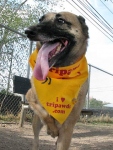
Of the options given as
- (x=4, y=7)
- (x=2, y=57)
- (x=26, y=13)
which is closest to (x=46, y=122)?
(x=2, y=57)

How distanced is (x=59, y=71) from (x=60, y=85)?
219mm

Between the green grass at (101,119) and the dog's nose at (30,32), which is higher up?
the dog's nose at (30,32)

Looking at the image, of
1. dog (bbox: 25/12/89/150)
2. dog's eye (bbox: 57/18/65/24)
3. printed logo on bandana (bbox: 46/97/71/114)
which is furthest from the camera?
printed logo on bandana (bbox: 46/97/71/114)

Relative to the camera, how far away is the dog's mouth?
4.00 m

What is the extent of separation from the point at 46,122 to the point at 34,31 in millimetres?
1156

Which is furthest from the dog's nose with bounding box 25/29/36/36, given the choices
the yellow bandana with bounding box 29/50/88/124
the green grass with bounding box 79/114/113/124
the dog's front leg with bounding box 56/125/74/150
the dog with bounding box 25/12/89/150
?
the green grass with bounding box 79/114/113/124

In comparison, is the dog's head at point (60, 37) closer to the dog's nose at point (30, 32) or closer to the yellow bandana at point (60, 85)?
the dog's nose at point (30, 32)

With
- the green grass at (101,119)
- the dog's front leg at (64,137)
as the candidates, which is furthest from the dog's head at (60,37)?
the green grass at (101,119)

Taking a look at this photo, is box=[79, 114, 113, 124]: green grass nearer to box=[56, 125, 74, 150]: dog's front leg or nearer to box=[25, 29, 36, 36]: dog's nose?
box=[56, 125, 74, 150]: dog's front leg

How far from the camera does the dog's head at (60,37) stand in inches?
154

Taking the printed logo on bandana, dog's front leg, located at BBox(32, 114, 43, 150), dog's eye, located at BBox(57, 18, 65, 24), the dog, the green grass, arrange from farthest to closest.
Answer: the green grass
dog's front leg, located at BBox(32, 114, 43, 150)
the printed logo on bandana
dog's eye, located at BBox(57, 18, 65, 24)
the dog

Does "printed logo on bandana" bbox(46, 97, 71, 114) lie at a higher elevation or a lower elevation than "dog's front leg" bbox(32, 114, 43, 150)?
higher

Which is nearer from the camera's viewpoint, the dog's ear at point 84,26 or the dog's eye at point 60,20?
the dog's eye at point 60,20

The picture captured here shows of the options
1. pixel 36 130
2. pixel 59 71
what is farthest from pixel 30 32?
pixel 36 130
